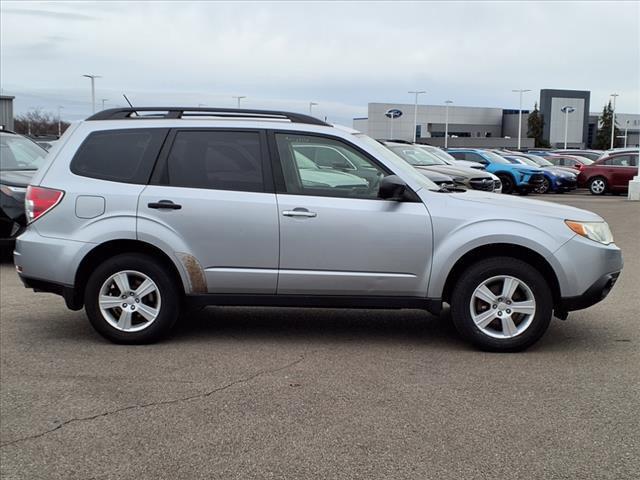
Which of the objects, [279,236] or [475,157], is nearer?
[279,236]

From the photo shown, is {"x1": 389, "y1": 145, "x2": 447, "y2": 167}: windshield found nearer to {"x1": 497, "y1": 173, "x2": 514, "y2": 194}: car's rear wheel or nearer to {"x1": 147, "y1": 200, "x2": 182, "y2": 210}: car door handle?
{"x1": 497, "y1": 173, "x2": 514, "y2": 194}: car's rear wheel

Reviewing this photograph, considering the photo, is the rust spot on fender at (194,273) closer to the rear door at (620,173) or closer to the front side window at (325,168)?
the front side window at (325,168)

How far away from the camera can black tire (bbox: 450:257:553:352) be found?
557cm

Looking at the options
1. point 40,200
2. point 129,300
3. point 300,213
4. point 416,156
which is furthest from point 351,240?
point 416,156

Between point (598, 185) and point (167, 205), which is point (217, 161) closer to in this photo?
point (167, 205)

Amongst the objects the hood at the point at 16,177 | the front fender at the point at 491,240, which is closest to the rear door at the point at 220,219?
the front fender at the point at 491,240

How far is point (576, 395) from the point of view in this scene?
4.77 meters

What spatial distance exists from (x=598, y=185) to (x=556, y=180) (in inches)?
72.6

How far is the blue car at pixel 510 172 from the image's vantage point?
24078 mm

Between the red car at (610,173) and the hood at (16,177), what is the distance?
21.2 meters

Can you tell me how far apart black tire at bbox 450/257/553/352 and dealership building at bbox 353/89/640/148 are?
2953 inches

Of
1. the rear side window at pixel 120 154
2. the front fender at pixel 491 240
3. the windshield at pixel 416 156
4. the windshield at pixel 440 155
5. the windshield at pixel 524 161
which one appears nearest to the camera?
the front fender at pixel 491 240

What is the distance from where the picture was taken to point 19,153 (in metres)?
10.6

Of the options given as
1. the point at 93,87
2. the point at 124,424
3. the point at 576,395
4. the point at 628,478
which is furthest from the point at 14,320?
the point at 93,87
